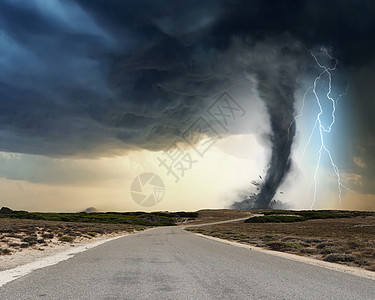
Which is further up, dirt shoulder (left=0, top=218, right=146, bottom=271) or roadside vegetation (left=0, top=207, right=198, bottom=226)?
roadside vegetation (left=0, top=207, right=198, bottom=226)

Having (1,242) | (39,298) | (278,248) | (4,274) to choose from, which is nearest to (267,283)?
(39,298)

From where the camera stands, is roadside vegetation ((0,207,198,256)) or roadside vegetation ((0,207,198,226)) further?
roadside vegetation ((0,207,198,226))

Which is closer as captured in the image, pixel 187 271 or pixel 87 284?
pixel 87 284

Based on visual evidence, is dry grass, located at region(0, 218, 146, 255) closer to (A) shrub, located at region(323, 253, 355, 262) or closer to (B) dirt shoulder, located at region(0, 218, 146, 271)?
(B) dirt shoulder, located at region(0, 218, 146, 271)

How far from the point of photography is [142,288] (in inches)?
361

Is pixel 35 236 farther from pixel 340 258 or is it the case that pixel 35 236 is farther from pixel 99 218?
pixel 99 218

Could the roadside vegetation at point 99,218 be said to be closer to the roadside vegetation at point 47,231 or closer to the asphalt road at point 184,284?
the roadside vegetation at point 47,231

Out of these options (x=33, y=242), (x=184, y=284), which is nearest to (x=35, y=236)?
(x=33, y=242)

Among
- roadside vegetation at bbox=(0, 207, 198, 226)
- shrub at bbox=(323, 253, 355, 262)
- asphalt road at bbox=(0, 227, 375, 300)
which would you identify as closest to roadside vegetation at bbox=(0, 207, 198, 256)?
roadside vegetation at bbox=(0, 207, 198, 226)

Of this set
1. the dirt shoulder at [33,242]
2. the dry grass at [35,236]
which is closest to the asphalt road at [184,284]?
the dirt shoulder at [33,242]

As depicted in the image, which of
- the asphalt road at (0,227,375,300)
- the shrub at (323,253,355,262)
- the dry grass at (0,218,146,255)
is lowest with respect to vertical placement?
the asphalt road at (0,227,375,300)

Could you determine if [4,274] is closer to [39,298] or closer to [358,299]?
[39,298]

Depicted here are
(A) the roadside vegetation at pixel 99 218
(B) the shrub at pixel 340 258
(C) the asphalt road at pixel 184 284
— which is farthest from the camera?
(A) the roadside vegetation at pixel 99 218

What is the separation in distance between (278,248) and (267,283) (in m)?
17.6
